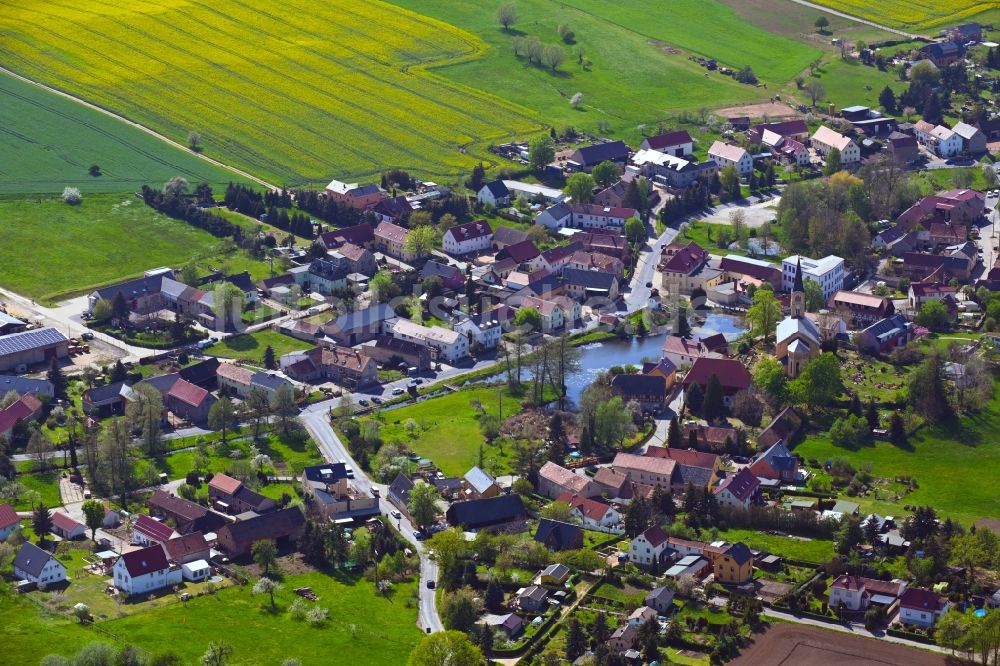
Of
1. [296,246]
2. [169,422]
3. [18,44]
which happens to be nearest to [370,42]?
[18,44]

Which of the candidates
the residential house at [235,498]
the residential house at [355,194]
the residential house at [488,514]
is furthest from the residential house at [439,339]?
the residential house at [355,194]

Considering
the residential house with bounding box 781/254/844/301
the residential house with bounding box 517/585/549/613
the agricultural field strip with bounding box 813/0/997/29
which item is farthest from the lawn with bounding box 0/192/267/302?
the agricultural field strip with bounding box 813/0/997/29

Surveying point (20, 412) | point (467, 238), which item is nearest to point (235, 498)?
point (20, 412)

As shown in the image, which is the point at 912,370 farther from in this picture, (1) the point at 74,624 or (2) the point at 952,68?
(2) the point at 952,68

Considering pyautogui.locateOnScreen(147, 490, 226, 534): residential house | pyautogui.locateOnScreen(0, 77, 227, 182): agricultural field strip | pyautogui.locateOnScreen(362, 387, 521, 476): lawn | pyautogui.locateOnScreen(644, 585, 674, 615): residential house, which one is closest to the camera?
pyautogui.locateOnScreen(644, 585, 674, 615): residential house

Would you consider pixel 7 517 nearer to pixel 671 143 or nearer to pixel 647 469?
pixel 647 469

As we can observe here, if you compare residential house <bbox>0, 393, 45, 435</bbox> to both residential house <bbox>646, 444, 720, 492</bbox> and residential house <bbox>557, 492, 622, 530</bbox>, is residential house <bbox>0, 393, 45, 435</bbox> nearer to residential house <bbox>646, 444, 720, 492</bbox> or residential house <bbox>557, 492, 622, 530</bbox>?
residential house <bbox>557, 492, 622, 530</bbox>

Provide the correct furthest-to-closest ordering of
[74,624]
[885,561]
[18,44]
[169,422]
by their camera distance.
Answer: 1. [18,44]
2. [169,422]
3. [885,561]
4. [74,624]
